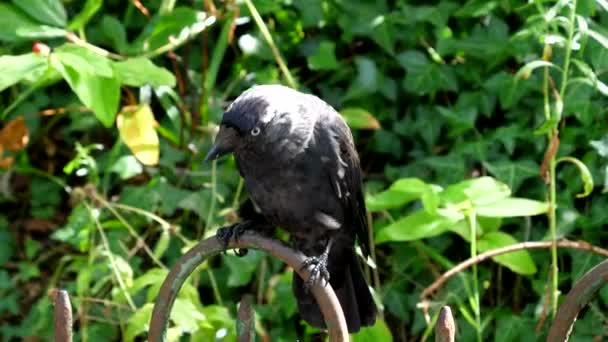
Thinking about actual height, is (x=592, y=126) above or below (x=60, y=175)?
above

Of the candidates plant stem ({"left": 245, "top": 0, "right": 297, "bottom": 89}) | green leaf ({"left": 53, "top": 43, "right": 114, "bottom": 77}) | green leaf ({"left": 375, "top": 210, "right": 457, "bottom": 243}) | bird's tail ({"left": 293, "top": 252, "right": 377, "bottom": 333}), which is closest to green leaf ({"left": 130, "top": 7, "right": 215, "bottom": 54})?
plant stem ({"left": 245, "top": 0, "right": 297, "bottom": 89})

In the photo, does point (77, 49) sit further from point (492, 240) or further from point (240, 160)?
point (492, 240)

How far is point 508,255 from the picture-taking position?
11.1ft

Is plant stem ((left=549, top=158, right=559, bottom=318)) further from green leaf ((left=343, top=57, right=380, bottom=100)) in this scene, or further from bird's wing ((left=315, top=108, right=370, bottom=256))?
green leaf ((left=343, top=57, right=380, bottom=100))

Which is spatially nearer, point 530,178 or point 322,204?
point 322,204

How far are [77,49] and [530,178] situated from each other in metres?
1.55

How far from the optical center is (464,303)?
3502 millimetres

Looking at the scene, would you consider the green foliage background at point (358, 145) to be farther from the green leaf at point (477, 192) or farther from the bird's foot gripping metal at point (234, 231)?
the bird's foot gripping metal at point (234, 231)

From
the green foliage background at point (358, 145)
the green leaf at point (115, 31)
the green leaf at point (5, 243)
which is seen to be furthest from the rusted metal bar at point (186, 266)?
the green leaf at point (5, 243)

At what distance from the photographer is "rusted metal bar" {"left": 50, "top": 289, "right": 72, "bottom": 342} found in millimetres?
2098

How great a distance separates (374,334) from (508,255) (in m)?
0.49

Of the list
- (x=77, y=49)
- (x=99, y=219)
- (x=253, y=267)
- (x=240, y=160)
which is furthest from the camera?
(x=99, y=219)

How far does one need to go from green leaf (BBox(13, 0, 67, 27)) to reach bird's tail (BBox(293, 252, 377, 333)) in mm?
1196

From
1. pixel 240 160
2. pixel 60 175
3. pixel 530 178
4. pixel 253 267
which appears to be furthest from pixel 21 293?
pixel 530 178
